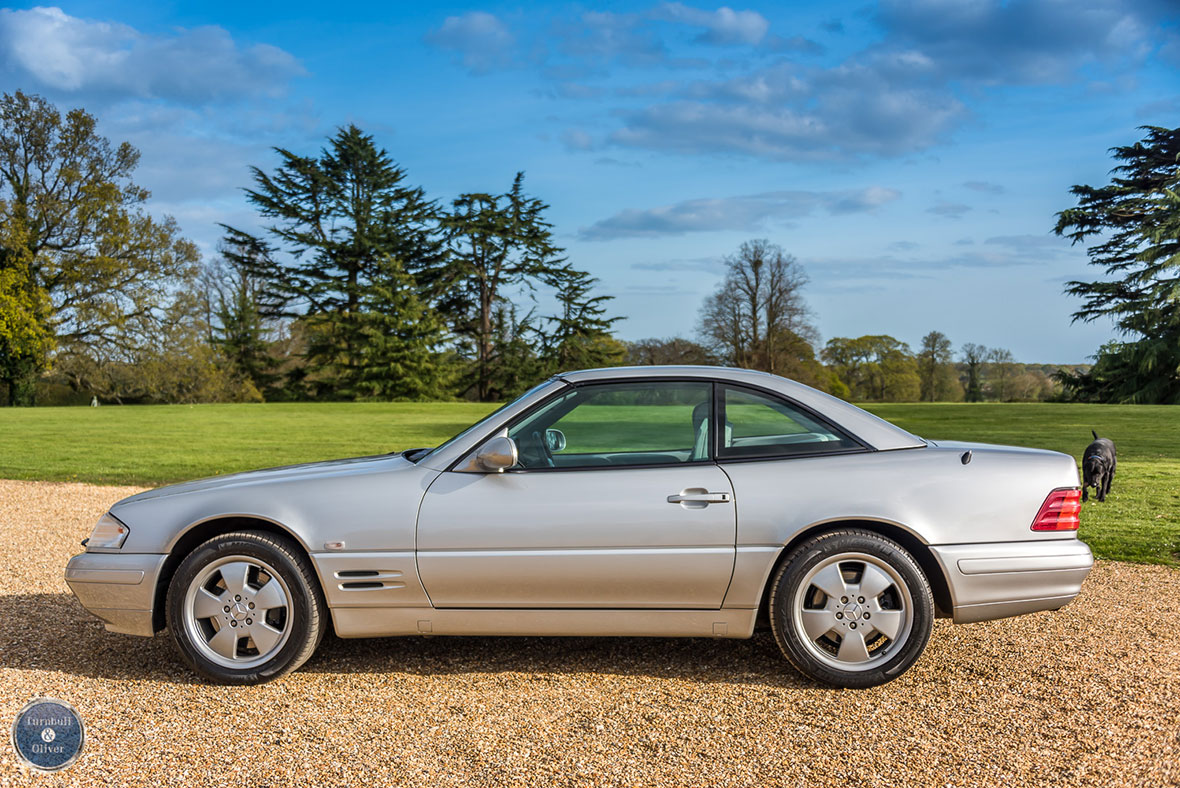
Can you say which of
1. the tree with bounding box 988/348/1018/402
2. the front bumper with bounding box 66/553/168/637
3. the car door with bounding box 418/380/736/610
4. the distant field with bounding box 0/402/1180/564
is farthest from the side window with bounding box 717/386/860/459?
the tree with bounding box 988/348/1018/402

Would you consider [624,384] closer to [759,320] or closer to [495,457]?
[495,457]

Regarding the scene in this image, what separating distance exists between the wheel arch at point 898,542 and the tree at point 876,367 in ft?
227

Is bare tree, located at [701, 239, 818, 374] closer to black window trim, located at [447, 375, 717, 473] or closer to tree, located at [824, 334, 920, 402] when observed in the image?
tree, located at [824, 334, 920, 402]

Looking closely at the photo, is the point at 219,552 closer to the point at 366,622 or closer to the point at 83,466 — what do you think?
the point at 366,622

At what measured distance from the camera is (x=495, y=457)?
158 inches

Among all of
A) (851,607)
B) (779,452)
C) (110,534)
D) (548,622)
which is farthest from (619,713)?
(110,534)

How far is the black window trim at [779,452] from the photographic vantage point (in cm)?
418

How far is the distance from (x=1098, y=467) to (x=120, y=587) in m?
9.83

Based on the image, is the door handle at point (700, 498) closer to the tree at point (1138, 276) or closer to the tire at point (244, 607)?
the tire at point (244, 607)

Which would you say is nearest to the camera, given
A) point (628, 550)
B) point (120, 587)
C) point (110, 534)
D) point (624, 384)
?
point (628, 550)

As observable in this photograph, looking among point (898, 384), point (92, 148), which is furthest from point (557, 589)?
point (898, 384)

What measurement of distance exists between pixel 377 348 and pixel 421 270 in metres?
7.01

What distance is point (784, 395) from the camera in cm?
432

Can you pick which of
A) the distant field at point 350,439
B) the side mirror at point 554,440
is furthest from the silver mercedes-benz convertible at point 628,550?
the distant field at point 350,439
